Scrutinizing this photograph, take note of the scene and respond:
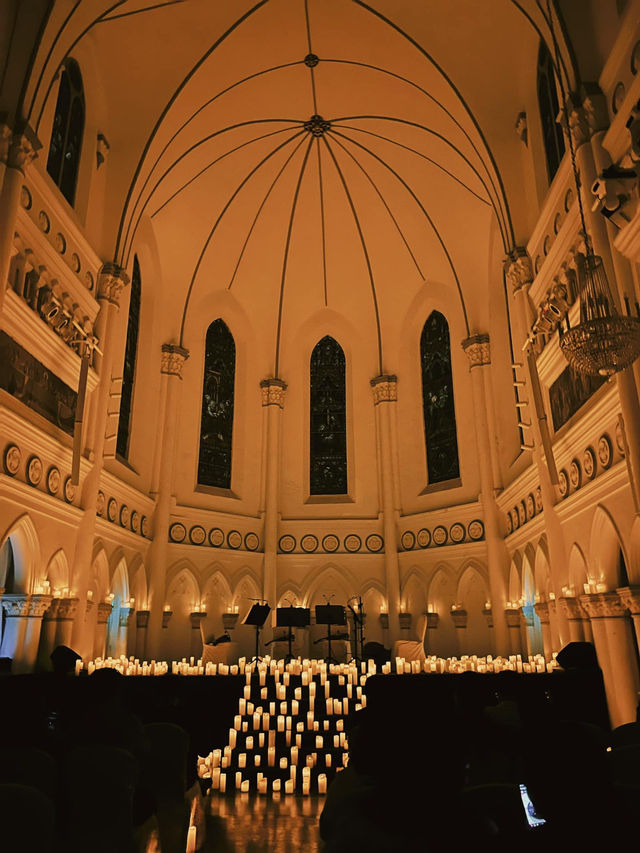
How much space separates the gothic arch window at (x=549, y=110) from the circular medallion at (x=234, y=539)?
553 inches

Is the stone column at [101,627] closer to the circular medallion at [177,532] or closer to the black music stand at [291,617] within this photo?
the circular medallion at [177,532]

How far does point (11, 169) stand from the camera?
Result: 11641 millimetres

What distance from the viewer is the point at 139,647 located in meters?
18.5

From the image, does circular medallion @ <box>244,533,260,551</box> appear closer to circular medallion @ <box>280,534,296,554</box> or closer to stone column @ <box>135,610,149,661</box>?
circular medallion @ <box>280,534,296,554</box>

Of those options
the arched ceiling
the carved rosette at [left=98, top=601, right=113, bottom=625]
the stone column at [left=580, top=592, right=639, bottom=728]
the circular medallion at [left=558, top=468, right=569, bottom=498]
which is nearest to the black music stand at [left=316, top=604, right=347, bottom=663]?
the carved rosette at [left=98, top=601, right=113, bottom=625]

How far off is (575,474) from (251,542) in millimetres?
12331

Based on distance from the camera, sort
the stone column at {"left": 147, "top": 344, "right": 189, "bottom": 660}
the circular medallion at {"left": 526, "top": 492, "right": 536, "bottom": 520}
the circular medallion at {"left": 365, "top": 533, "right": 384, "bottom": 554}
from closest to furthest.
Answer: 1. the circular medallion at {"left": 526, "top": 492, "right": 536, "bottom": 520}
2. the stone column at {"left": 147, "top": 344, "right": 189, "bottom": 660}
3. the circular medallion at {"left": 365, "top": 533, "right": 384, "bottom": 554}

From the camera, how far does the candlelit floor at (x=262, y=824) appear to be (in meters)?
5.82

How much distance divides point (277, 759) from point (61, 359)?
915cm

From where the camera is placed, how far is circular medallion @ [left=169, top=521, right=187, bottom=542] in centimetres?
2020

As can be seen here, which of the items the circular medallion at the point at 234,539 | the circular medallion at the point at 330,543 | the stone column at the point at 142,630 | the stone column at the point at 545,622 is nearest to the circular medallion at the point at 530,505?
the stone column at the point at 545,622

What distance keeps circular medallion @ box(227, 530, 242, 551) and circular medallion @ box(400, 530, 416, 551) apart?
550 cm

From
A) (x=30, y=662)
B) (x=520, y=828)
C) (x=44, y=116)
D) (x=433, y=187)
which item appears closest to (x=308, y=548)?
(x=30, y=662)

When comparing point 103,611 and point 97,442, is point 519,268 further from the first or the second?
point 103,611
